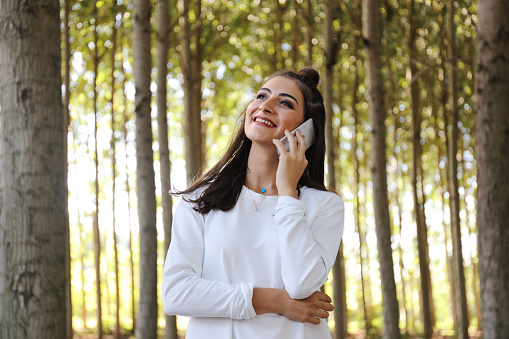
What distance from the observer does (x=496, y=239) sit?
16.0ft

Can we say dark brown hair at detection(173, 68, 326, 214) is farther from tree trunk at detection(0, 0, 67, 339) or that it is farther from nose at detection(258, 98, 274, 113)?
tree trunk at detection(0, 0, 67, 339)

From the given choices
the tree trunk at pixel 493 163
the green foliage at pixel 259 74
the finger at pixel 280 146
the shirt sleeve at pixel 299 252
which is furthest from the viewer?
the green foliage at pixel 259 74

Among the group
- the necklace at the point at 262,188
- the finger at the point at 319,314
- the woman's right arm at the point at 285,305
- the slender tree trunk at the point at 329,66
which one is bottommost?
the finger at the point at 319,314

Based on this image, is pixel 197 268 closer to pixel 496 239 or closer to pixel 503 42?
pixel 496 239

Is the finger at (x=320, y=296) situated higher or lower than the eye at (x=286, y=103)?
lower

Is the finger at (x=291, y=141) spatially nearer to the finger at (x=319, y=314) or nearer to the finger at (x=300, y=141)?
the finger at (x=300, y=141)

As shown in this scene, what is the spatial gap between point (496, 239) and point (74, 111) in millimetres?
14017

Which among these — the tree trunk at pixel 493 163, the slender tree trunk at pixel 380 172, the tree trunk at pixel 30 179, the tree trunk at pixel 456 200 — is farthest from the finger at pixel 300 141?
the tree trunk at pixel 456 200

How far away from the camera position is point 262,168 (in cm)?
268

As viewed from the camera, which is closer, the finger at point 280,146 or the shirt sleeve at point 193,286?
the shirt sleeve at point 193,286

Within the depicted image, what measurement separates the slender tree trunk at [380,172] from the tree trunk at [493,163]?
4.67 feet

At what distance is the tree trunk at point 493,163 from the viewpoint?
4.89 m

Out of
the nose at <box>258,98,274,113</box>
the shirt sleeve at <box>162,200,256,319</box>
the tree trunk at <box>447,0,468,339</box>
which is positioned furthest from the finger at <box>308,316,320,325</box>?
the tree trunk at <box>447,0,468,339</box>

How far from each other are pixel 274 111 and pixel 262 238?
560mm
